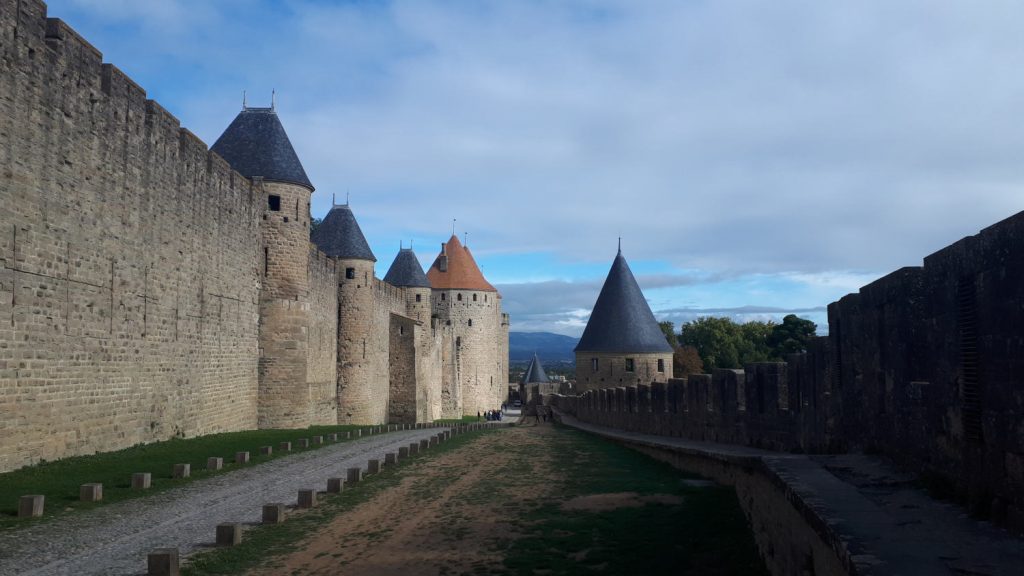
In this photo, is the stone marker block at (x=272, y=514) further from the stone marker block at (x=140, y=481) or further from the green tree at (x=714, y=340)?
the green tree at (x=714, y=340)

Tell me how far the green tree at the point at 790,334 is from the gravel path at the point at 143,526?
4631cm

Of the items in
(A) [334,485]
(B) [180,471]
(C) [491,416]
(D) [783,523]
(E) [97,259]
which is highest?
(E) [97,259]

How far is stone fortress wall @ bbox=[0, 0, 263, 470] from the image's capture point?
12000 millimetres

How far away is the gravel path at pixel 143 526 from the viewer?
23.1 ft

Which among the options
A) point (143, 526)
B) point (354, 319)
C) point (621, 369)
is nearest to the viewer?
point (143, 526)

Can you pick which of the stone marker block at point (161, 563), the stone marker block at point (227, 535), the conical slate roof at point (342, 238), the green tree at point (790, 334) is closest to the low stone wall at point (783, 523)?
the stone marker block at point (161, 563)

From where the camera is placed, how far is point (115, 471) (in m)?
12.3

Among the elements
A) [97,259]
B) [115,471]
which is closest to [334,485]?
[115,471]

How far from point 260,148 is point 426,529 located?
1923cm

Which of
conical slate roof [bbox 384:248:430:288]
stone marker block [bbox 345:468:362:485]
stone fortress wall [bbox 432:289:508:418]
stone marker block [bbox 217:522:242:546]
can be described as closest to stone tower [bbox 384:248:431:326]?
conical slate roof [bbox 384:248:430:288]

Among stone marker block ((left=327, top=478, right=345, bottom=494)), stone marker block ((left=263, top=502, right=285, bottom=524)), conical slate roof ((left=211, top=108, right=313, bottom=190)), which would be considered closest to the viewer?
stone marker block ((left=263, top=502, right=285, bottom=524))

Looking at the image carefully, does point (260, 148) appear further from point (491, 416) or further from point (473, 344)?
point (473, 344)

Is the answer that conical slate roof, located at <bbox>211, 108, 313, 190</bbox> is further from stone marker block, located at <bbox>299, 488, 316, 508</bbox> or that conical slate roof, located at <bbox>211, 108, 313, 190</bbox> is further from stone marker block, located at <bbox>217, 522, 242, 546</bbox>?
stone marker block, located at <bbox>217, 522, 242, 546</bbox>

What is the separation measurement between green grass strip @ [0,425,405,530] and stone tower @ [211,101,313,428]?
18.9 ft
